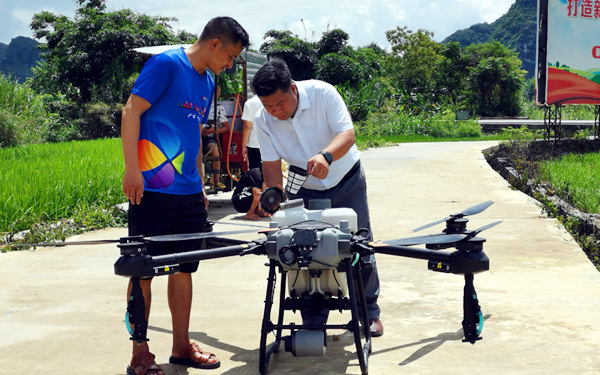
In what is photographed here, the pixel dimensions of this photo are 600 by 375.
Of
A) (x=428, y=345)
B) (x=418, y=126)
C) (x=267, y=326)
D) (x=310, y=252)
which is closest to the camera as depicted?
(x=310, y=252)

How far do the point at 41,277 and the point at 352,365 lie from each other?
10.2 feet

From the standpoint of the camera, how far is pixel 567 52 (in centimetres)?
1658

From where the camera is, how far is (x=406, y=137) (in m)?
28.7

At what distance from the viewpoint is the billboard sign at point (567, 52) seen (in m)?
16.5

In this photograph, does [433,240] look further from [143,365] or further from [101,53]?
[101,53]

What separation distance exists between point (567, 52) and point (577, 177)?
7.11 meters

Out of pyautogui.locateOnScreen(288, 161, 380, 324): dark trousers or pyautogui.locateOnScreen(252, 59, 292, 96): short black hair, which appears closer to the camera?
pyautogui.locateOnScreen(252, 59, 292, 96): short black hair

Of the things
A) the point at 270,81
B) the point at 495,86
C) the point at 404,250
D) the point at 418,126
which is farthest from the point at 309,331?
the point at 495,86

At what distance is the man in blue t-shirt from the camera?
3385mm

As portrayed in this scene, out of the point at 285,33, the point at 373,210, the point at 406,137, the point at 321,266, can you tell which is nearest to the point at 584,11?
the point at 373,210

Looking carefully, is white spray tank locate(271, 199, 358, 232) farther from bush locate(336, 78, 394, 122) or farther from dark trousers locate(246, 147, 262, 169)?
bush locate(336, 78, 394, 122)

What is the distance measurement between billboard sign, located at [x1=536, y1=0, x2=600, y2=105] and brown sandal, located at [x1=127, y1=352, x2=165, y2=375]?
14.8 meters

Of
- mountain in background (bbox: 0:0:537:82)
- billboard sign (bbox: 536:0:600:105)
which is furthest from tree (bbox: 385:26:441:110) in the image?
mountain in background (bbox: 0:0:537:82)

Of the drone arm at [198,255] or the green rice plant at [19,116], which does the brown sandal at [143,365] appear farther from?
the green rice plant at [19,116]
